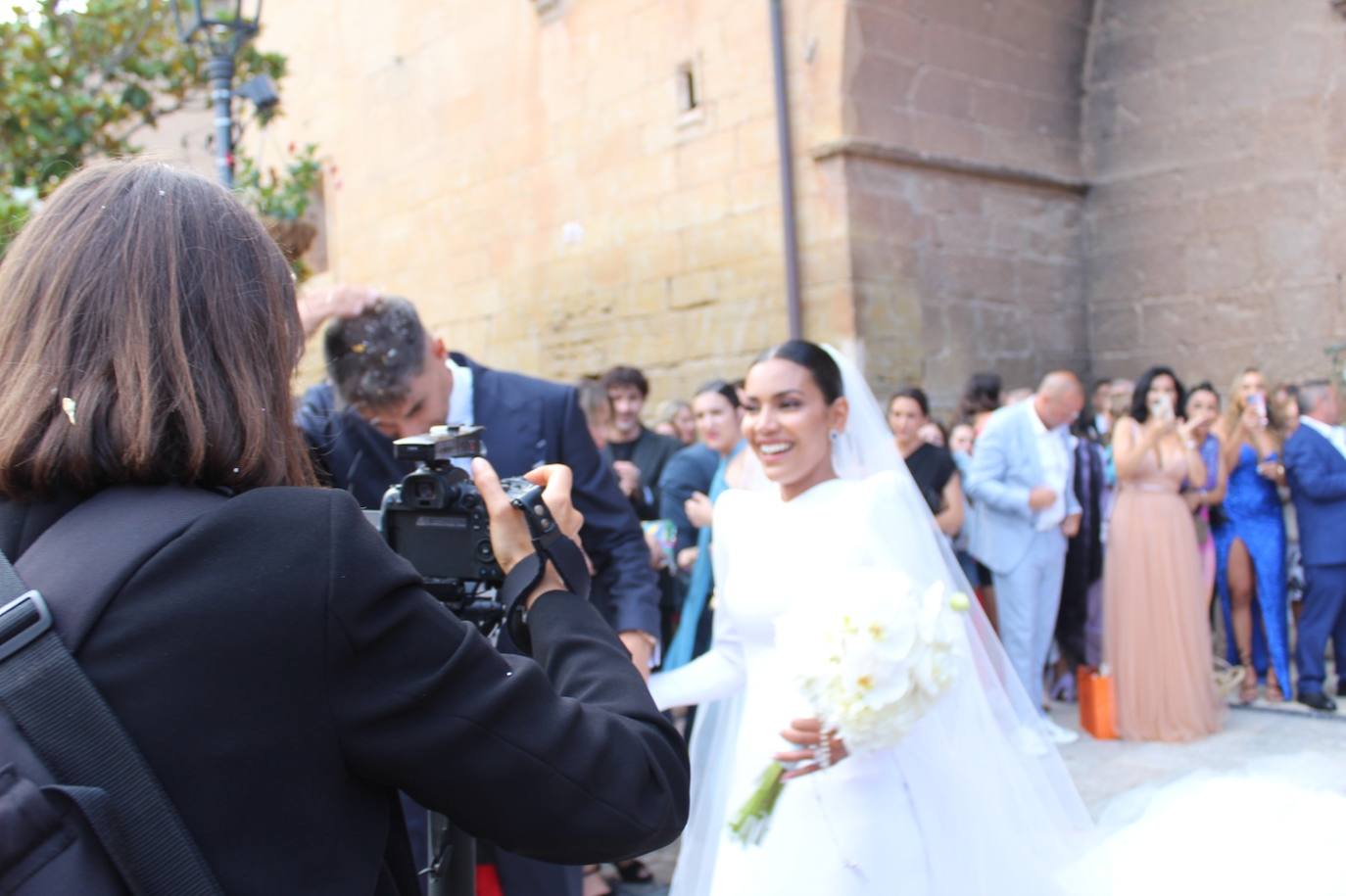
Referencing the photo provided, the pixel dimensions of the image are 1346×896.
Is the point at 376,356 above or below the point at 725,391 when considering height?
above

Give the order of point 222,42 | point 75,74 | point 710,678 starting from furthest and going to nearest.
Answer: point 75,74
point 222,42
point 710,678

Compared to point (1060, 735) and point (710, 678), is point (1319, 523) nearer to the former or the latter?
point (1060, 735)

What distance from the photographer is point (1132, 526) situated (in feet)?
22.0

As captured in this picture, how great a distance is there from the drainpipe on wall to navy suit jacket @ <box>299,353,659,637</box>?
17.3 ft

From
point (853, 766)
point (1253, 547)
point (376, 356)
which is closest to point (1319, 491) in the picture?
point (1253, 547)

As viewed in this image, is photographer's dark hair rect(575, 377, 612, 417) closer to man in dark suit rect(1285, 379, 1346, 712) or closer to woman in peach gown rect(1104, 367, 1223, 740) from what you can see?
woman in peach gown rect(1104, 367, 1223, 740)

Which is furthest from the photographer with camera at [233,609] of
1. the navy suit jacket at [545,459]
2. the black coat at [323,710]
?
the navy suit jacket at [545,459]

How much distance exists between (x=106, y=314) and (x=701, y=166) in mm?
8401

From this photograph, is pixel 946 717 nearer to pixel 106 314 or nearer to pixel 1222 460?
pixel 106 314

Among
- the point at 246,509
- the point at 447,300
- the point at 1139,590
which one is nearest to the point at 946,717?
the point at 246,509

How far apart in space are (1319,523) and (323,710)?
281 inches

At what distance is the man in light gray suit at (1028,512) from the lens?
21.3ft

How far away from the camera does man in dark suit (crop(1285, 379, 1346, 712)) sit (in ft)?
22.2

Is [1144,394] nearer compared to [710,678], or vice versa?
[710,678]
